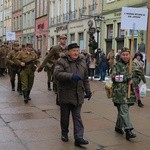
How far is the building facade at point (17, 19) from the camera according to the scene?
61.6 meters

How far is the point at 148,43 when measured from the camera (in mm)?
24891

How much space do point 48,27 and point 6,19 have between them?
91.7 ft

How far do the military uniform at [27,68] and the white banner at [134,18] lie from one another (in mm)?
3809

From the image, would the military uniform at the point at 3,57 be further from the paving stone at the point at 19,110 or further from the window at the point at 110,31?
the paving stone at the point at 19,110

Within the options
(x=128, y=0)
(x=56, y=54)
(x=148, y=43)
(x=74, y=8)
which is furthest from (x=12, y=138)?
(x=74, y=8)

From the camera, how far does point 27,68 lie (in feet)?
38.4

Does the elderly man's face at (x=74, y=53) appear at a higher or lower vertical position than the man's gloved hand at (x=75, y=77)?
higher

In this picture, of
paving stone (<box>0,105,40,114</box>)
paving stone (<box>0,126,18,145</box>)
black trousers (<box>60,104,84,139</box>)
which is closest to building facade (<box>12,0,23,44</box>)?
paving stone (<box>0,105,40,114</box>)

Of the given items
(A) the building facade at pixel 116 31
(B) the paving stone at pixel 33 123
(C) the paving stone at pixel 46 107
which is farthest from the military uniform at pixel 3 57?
(B) the paving stone at pixel 33 123

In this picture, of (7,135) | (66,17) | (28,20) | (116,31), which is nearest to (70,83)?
(7,135)

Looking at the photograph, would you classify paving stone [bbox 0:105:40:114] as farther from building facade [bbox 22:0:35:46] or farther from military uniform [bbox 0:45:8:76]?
building facade [bbox 22:0:35:46]

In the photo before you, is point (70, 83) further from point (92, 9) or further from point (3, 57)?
point (92, 9)

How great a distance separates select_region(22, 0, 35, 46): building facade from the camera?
55094 millimetres

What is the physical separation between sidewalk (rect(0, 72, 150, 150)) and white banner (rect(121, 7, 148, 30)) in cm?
193
